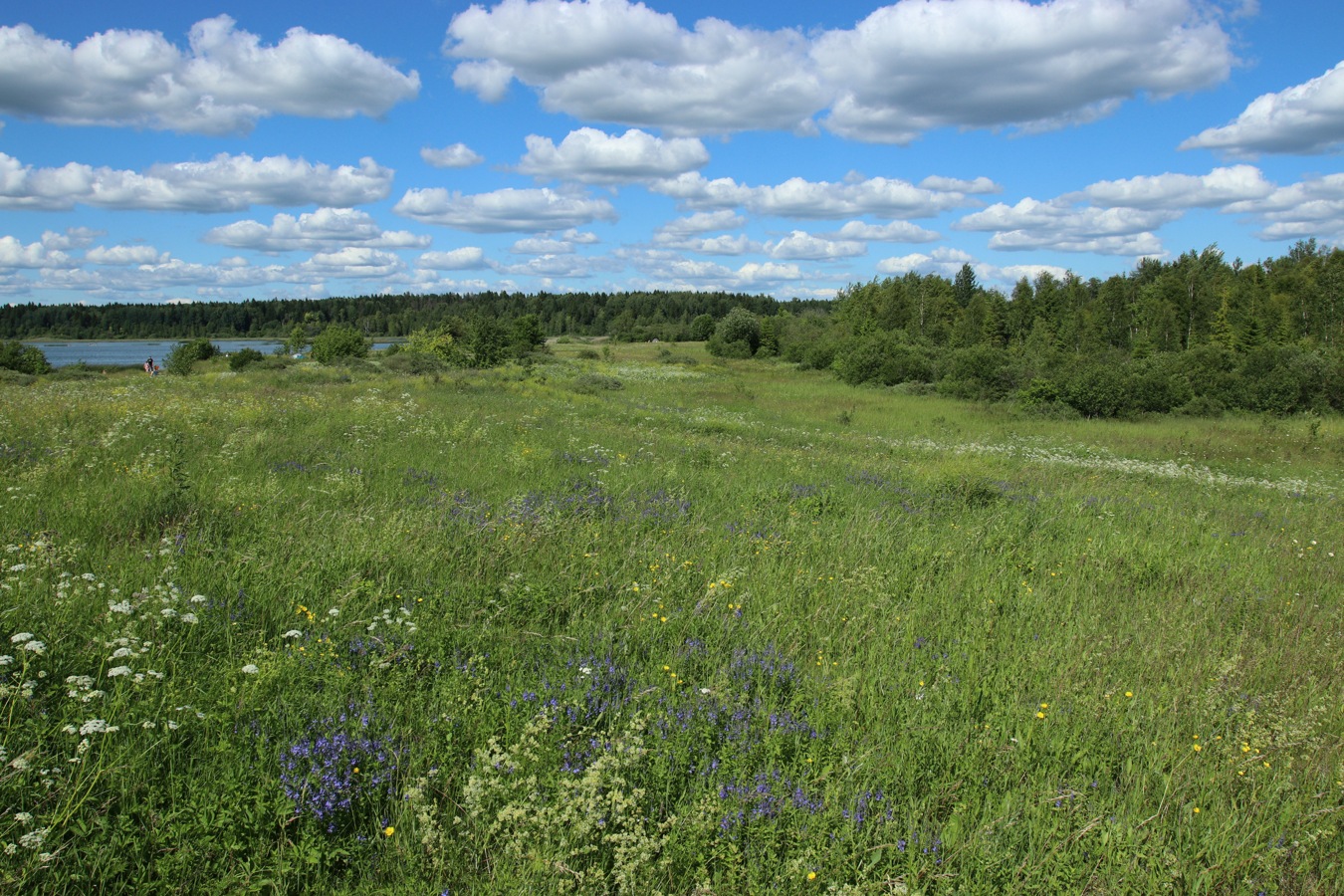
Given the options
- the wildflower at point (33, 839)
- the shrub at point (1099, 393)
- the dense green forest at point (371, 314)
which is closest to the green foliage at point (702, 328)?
the dense green forest at point (371, 314)

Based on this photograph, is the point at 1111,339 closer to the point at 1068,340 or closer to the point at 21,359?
the point at 1068,340

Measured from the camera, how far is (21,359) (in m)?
52.8

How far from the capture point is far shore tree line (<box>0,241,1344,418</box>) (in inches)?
1640

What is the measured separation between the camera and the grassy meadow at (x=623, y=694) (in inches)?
122

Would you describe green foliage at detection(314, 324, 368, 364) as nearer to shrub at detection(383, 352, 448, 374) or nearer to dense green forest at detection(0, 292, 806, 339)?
shrub at detection(383, 352, 448, 374)

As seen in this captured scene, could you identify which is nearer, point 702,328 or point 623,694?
point 623,694

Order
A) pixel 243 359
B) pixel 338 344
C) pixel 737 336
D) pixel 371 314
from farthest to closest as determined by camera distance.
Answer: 1. pixel 371 314
2. pixel 737 336
3. pixel 338 344
4. pixel 243 359

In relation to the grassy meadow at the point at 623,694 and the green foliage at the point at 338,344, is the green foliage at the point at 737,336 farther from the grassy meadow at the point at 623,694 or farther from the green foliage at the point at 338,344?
the grassy meadow at the point at 623,694

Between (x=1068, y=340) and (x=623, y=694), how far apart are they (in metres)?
77.1

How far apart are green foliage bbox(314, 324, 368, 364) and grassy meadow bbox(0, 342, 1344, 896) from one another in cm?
5229

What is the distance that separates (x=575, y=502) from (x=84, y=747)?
581 centimetres

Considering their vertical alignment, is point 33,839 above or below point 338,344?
below

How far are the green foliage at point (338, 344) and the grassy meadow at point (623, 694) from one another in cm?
5229

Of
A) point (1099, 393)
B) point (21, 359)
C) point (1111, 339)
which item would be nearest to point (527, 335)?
point (21, 359)
